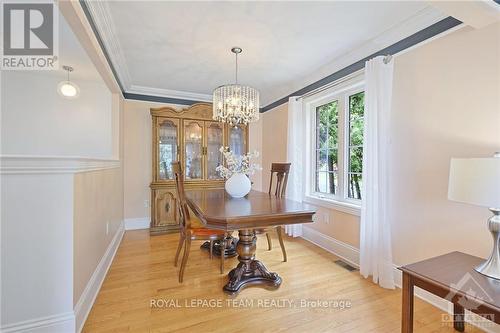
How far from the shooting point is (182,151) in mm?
3938

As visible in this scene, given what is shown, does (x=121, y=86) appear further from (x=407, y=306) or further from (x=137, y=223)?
(x=407, y=306)

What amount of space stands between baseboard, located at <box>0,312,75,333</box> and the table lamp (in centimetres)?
238

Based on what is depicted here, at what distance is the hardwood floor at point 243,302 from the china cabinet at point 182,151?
1.14m

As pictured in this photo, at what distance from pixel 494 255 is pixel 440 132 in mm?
954

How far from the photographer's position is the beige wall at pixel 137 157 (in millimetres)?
3881

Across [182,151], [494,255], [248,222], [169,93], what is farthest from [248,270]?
[169,93]

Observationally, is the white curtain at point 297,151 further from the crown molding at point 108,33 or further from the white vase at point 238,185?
the crown molding at point 108,33

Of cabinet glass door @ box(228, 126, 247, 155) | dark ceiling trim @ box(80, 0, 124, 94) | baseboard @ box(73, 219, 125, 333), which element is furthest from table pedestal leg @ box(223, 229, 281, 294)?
cabinet glass door @ box(228, 126, 247, 155)

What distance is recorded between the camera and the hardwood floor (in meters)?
1.63

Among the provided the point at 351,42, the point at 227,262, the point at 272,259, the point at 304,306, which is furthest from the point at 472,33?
the point at 227,262

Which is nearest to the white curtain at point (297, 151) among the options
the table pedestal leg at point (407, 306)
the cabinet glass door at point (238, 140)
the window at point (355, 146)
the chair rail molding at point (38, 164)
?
the window at point (355, 146)

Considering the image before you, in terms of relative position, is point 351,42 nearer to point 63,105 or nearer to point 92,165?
point 92,165

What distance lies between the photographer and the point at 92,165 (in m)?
1.90

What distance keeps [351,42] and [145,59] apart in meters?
2.27
